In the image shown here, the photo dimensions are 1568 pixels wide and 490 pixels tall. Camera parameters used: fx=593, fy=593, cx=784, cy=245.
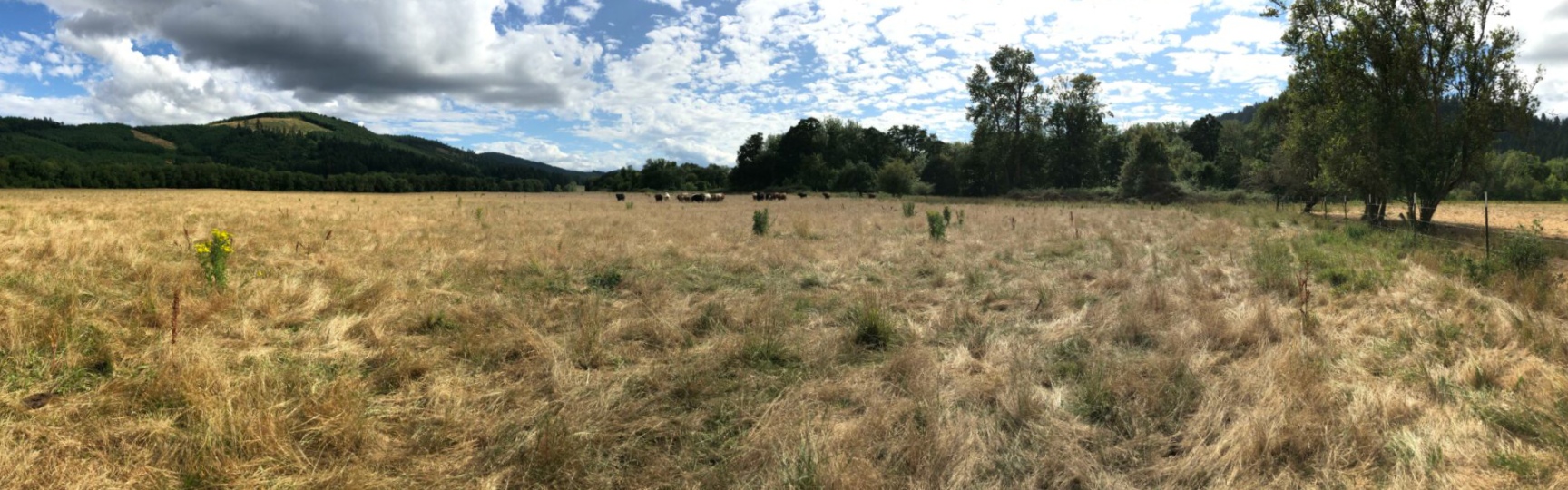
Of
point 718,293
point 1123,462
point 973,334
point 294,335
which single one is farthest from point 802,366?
point 294,335

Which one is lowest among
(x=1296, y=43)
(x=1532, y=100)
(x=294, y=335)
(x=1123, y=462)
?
(x=1123, y=462)

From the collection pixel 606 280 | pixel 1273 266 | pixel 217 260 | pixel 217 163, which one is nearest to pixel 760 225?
pixel 606 280

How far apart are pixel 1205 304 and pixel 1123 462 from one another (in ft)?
16.0

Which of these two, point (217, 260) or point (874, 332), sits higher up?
point (217, 260)

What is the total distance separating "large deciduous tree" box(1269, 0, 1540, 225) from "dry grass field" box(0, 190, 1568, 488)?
10.0 metres

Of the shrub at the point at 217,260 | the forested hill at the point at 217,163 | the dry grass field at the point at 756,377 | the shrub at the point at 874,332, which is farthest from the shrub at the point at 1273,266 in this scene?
the forested hill at the point at 217,163

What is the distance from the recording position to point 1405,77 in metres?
16.5

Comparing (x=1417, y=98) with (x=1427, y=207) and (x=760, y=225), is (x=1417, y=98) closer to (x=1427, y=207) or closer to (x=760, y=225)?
(x=1427, y=207)

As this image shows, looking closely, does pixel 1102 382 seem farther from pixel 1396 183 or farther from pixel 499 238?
pixel 1396 183

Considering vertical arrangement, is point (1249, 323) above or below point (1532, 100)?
below

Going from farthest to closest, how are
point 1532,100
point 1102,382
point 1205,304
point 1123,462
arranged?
1. point 1532,100
2. point 1205,304
3. point 1102,382
4. point 1123,462

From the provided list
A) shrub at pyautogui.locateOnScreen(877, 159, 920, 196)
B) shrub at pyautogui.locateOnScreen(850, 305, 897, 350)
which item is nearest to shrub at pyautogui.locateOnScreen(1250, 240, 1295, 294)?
shrub at pyautogui.locateOnScreen(850, 305, 897, 350)

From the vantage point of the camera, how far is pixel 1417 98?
16359 millimetres

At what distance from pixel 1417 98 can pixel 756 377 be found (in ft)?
71.1
